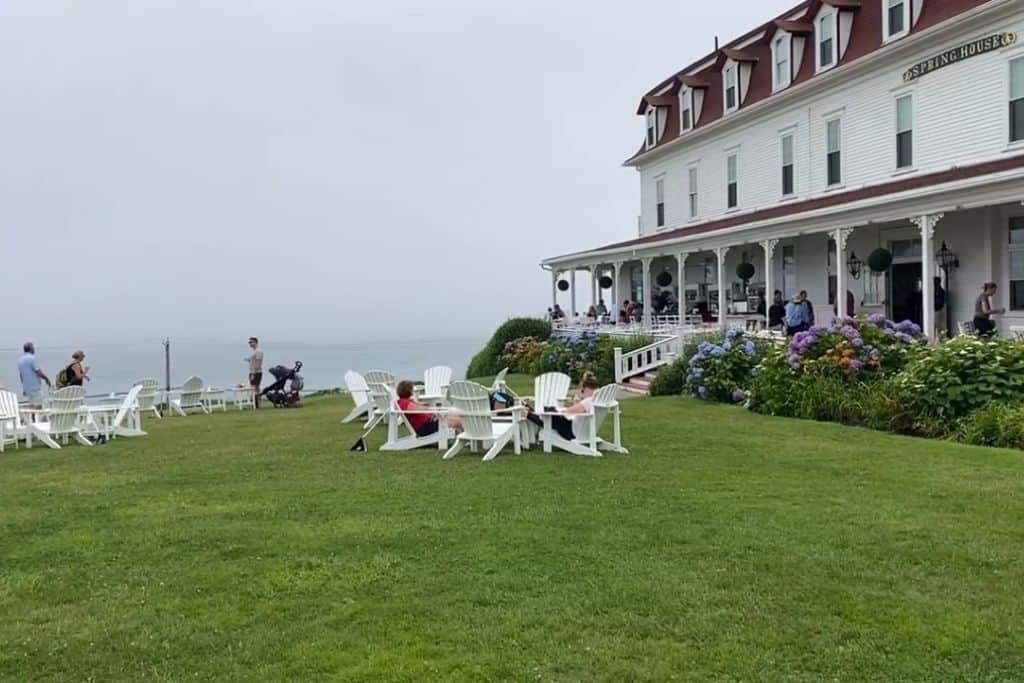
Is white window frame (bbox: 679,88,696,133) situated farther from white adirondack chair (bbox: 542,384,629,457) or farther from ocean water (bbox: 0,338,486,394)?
white adirondack chair (bbox: 542,384,629,457)

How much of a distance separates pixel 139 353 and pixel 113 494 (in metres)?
42.3

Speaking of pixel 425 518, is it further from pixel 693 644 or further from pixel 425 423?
pixel 425 423

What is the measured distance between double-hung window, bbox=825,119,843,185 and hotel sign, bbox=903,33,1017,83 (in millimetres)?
2679

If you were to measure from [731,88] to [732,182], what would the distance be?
2.96m

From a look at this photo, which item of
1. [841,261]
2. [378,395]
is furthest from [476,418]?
[841,261]

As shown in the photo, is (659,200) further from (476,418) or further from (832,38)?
(476,418)

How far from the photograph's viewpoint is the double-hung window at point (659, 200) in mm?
32875

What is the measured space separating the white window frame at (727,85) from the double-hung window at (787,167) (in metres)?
2.75

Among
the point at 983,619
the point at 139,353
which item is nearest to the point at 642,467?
the point at 983,619

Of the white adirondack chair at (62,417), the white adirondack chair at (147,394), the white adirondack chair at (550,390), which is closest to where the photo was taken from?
the white adirondack chair at (550,390)

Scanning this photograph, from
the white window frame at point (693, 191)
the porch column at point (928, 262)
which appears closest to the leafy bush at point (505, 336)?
the white window frame at point (693, 191)

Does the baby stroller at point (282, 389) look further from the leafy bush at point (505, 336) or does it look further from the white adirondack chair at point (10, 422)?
the leafy bush at point (505, 336)

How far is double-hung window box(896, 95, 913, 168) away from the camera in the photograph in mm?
20438

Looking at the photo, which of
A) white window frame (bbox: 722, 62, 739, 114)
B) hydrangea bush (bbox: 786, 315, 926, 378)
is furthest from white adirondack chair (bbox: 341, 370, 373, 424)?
white window frame (bbox: 722, 62, 739, 114)
